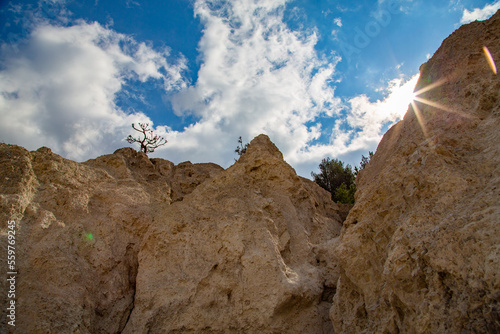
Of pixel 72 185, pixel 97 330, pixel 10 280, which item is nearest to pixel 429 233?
pixel 97 330

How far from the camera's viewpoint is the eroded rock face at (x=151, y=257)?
635 centimetres

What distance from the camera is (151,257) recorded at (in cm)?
772

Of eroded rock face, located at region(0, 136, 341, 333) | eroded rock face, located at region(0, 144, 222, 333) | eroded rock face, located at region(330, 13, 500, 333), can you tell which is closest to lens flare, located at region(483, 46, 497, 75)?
eroded rock face, located at region(330, 13, 500, 333)

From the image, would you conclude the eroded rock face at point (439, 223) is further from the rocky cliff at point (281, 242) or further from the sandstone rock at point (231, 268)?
the sandstone rock at point (231, 268)

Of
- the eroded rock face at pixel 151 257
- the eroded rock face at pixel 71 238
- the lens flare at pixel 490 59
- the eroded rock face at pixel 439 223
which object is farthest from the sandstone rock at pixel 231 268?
the lens flare at pixel 490 59

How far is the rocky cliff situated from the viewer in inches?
172

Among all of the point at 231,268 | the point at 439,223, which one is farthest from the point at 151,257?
the point at 439,223

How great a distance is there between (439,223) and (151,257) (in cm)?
644

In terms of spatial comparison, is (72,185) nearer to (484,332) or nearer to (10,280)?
(10,280)

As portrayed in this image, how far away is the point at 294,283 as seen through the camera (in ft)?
23.7

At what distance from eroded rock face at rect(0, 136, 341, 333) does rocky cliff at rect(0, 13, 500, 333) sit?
32 mm

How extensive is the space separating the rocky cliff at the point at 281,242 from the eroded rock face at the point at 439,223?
2cm

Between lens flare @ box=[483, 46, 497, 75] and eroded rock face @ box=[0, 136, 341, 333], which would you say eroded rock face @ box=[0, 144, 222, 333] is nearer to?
eroded rock face @ box=[0, 136, 341, 333]

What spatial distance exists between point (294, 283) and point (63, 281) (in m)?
5.09
